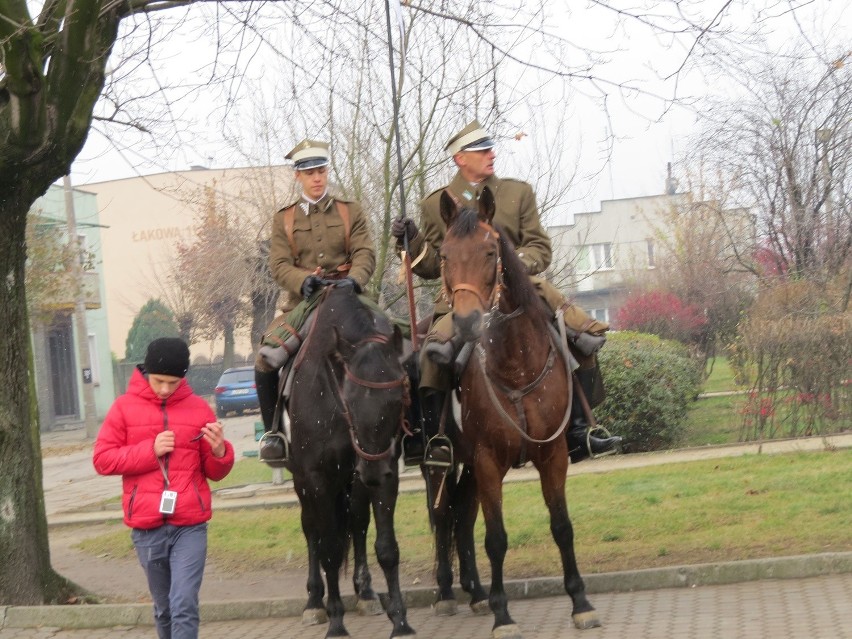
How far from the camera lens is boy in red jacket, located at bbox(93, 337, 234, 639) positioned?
21.1 feet

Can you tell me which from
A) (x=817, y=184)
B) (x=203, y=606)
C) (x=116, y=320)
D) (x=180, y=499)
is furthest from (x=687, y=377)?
(x=116, y=320)

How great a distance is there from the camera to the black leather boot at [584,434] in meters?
8.73

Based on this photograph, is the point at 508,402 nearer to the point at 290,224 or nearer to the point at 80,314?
the point at 290,224

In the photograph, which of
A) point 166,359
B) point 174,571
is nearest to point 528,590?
point 174,571

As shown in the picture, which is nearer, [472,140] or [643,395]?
[472,140]

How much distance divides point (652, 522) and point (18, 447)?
5.76 metres

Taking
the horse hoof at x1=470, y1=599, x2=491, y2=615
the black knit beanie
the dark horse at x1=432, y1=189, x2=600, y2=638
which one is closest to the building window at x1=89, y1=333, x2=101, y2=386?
the horse hoof at x1=470, y1=599, x2=491, y2=615

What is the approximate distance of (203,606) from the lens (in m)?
9.69

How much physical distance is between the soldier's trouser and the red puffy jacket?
215cm

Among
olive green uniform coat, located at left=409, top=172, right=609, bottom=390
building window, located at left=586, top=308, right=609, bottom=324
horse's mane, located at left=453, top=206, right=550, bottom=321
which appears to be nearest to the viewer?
horse's mane, located at left=453, top=206, right=550, bottom=321

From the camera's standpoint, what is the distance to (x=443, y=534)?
9383mm

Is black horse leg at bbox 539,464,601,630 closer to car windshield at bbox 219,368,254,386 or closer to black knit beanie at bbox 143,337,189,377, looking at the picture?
black knit beanie at bbox 143,337,189,377

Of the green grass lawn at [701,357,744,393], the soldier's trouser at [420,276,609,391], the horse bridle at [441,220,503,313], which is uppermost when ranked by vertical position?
the horse bridle at [441,220,503,313]

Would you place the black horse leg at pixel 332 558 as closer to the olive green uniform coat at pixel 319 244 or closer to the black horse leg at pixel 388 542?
the black horse leg at pixel 388 542
